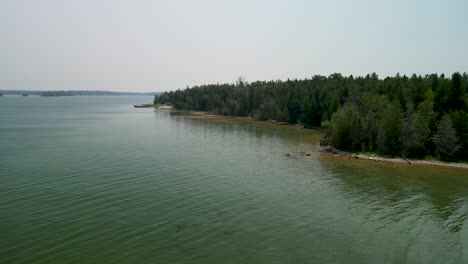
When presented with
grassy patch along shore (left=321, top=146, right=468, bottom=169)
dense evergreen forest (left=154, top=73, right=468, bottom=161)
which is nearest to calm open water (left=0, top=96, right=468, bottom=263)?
grassy patch along shore (left=321, top=146, right=468, bottom=169)

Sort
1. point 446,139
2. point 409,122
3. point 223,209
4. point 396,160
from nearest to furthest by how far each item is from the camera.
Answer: point 223,209 < point 446,139 < point 396,160 < point 409,122

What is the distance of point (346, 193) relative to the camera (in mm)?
44562

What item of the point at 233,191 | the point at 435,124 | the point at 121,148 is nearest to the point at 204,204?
the point at 233,191

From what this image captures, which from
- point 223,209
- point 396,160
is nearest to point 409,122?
point 396,160

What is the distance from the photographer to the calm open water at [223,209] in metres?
27.5

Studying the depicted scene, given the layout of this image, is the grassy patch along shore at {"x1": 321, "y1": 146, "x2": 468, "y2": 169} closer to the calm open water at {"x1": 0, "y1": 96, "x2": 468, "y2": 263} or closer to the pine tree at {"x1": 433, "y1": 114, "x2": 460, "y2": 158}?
the pine tree at {"x1": 433, "y1": 114, "x2": 460, "y2": 158}

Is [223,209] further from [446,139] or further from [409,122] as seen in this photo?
[446,139]

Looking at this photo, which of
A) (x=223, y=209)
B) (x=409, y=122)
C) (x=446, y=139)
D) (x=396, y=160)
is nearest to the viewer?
(x=223, y=209)

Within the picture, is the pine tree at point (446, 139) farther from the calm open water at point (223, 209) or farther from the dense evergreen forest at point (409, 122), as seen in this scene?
the calm open water at point (223, 209)

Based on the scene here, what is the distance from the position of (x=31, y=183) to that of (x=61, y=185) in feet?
12.8

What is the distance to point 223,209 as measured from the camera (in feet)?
120

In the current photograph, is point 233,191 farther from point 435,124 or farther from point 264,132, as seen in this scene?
point 264,132

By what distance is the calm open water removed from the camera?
90.1ft

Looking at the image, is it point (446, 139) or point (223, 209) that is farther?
point (446, 139)
